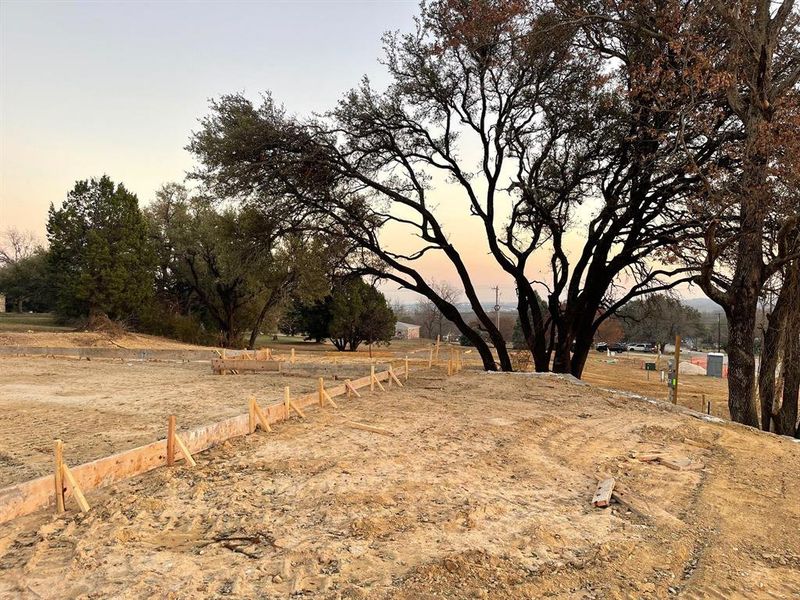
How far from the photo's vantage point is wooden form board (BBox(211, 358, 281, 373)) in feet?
52.6

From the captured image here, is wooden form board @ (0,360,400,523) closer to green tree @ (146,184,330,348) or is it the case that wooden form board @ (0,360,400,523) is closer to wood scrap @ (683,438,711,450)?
wood scrap @ (683,438,711,450)

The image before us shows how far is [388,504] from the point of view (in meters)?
5.02

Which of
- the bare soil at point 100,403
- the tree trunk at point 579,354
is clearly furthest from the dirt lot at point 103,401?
the tree trunk at point 579,354

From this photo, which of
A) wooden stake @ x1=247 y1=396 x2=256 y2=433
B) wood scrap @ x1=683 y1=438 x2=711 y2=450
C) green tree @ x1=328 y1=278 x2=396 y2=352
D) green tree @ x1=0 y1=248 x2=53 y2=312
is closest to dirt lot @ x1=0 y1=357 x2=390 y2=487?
wooden stake @ x1=247 y1=396 x2=256 y2=433

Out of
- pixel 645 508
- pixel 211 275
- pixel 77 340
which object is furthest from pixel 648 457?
pixel 211 275

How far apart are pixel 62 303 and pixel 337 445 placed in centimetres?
2527

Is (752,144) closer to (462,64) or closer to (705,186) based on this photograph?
(705,186)

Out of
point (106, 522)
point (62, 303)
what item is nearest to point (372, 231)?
point (106, 522)

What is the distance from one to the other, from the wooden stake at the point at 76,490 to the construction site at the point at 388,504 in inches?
0.7

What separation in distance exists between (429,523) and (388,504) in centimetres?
55

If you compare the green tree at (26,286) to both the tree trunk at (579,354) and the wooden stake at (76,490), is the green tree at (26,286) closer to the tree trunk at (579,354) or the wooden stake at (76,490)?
the tree trunk at (579,354)

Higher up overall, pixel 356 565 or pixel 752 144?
pixel 752 144

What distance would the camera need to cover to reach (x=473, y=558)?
3918mm

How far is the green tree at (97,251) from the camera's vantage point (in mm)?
25969
